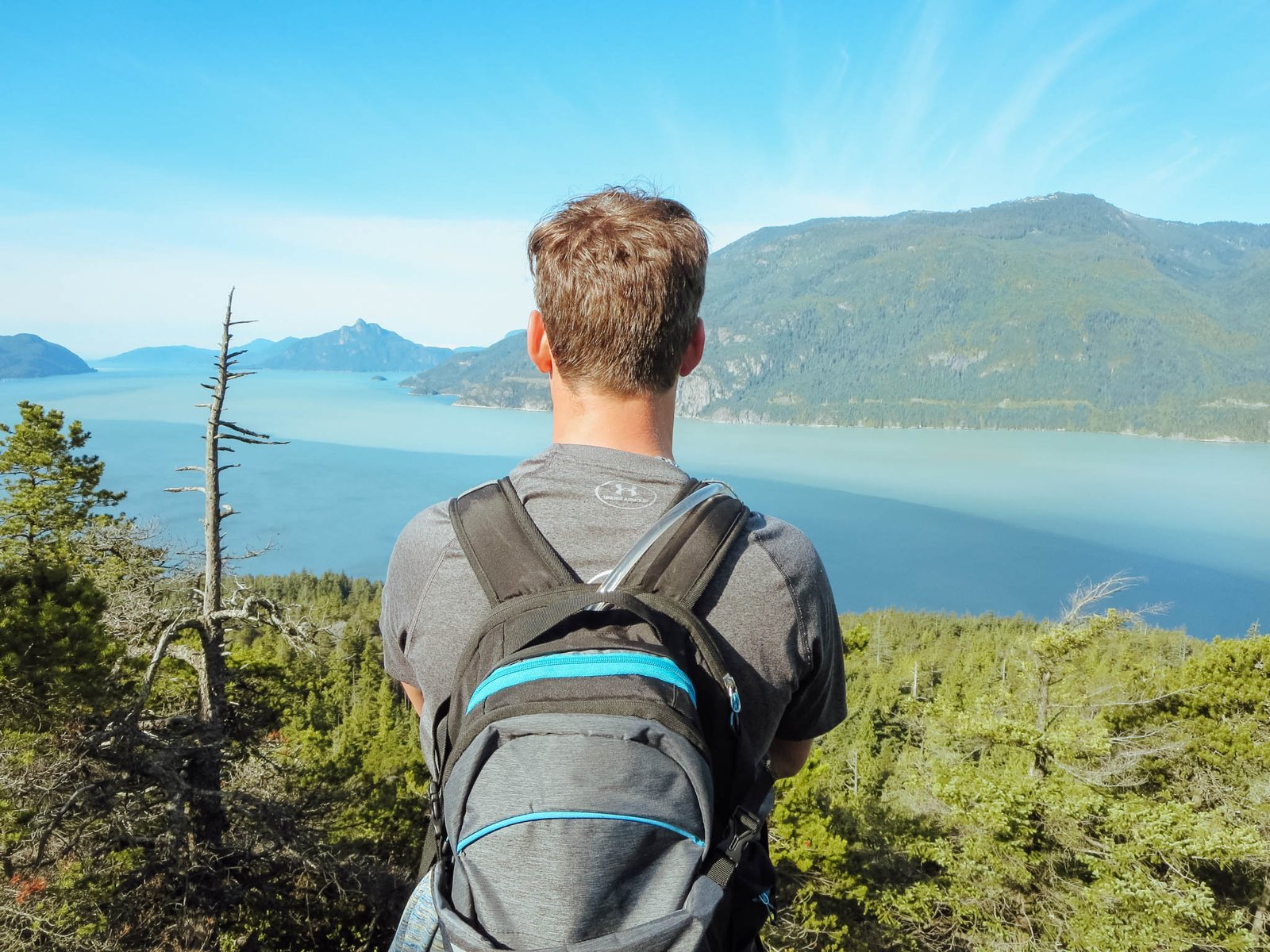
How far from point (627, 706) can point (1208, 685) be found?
16.8 metres

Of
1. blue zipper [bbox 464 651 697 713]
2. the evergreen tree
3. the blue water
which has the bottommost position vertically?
the blue water

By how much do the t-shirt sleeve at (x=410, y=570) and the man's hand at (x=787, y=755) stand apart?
28.3 inches

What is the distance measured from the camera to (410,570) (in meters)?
1.19

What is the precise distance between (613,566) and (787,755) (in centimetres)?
62

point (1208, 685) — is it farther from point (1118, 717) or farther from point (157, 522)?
point (157, 522)

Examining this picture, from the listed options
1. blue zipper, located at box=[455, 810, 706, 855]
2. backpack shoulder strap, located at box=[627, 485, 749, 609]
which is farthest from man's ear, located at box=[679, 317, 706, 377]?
blue zipper, located at box=[455, 810, 706, 855]

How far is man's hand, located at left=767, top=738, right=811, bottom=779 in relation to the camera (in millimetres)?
1386

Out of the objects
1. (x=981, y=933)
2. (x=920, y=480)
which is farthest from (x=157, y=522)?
(x=920, y=480)

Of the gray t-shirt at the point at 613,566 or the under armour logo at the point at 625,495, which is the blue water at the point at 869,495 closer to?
the gray t-shirt at the point at 613,566

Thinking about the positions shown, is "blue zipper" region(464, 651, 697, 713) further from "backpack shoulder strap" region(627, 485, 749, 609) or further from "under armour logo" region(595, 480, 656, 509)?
"under armour logo" region(595, 480, 656, 509)

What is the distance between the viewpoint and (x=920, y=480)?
11425cm

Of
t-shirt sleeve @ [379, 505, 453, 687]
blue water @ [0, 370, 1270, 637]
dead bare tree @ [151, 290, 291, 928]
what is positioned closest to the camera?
t-shirt sleeve @ [379, 505, 453, 687]

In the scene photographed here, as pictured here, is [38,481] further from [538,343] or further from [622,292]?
[622,292]

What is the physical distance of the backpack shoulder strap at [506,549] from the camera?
109 centimetres
